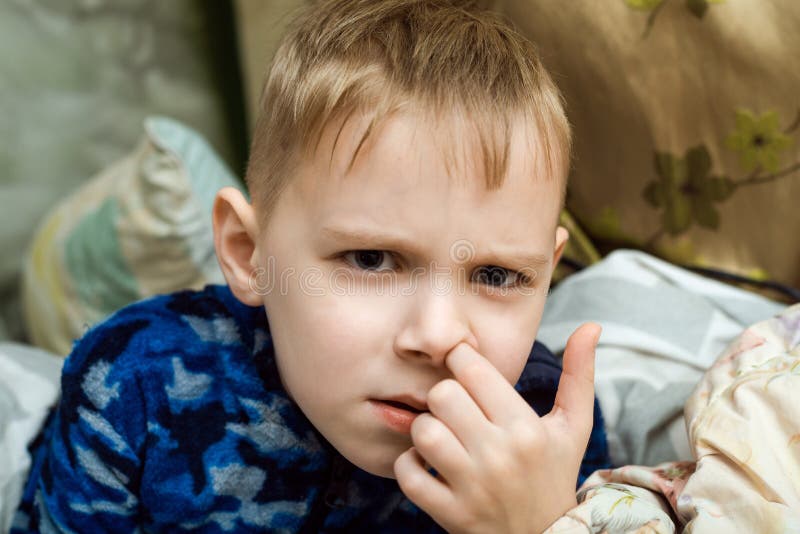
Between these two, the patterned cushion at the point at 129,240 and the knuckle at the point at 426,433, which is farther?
the patterned cushion at the point at 129,240

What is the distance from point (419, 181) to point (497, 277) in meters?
0.12

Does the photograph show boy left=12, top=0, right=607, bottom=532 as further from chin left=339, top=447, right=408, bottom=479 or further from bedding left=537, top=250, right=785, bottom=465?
bedding left=537, top=250, right=785, bottom=465

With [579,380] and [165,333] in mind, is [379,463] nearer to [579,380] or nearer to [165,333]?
[579,380]

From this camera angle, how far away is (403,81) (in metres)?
0.69

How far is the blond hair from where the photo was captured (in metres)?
0.68

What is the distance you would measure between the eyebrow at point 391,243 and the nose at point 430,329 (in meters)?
0.04

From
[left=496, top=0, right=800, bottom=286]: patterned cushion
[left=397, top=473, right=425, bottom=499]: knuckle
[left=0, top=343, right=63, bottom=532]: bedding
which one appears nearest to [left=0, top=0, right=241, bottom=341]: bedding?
[left=0, top=343, right=63, bottom=532]: bedding

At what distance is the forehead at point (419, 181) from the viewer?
65 centimetres

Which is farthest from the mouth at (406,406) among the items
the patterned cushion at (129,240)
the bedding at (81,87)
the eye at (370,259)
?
the bedding at (81,87)

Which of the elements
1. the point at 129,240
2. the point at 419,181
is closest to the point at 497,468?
the point at 419,181

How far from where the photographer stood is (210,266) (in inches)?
47.4

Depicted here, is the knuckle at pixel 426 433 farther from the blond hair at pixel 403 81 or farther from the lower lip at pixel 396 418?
the blond hair at pixel 403 81

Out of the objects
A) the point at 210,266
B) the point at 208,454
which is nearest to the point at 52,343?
the point at 210,266

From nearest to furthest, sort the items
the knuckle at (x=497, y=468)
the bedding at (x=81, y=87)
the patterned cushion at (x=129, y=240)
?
the knuckle at (x=497, y=468), the patterned cushion at (x=129, y=240), the bedding at (x=81, y=87)
